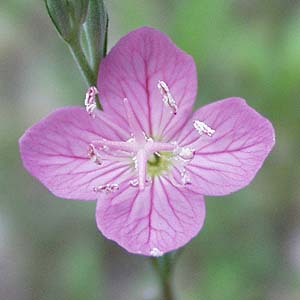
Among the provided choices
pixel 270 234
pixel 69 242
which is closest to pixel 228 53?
pixel 270 234

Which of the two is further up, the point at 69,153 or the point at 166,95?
the point at 166,95

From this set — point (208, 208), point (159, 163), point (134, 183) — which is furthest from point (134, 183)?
point (208, 208)

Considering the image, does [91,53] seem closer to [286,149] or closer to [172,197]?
[172,197]

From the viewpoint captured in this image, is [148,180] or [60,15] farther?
[148,180]

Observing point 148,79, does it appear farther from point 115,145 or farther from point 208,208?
point 208,208

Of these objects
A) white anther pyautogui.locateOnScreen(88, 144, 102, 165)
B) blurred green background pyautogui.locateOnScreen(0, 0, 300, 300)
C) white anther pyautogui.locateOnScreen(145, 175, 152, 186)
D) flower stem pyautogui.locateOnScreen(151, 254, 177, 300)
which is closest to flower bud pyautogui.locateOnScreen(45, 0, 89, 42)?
white anther pyautogui.locateOnScreen(88, 144, 102, 165)
